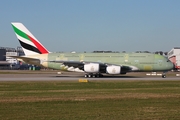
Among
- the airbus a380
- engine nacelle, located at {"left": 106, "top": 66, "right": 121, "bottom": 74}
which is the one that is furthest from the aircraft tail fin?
engine nacelle, located at {"left": 106, "top": 66, "right": 121, "bottom": 74}

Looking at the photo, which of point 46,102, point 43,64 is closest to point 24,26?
point 43,64

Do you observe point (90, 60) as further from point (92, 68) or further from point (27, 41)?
point (27, 41)

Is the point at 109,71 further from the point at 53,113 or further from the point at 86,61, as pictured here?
the point at 53,113

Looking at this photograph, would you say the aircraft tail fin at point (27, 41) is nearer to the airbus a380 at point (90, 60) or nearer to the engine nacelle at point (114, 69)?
the airbus a380 at point (90, 60)

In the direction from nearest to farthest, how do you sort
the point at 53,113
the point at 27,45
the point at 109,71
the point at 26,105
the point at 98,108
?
the point at 53,113, the point at 98,108, the point at 26,105, the point at 109,71, the point at 27,45

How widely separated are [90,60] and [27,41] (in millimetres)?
10910

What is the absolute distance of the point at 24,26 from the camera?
173 feet

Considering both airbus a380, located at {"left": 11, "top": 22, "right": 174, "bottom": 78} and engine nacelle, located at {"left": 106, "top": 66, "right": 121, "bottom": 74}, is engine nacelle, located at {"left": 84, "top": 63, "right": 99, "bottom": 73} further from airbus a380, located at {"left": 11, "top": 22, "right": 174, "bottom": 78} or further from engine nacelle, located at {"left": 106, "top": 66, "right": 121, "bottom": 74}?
engine nacelle, located at {"left": 106, "top": 66, "right": 121, "bottom": 74}

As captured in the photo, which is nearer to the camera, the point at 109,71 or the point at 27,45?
the point at 109,71

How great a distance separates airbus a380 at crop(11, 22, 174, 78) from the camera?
4894 cm

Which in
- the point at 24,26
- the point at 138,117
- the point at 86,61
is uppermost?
the point at 24,26

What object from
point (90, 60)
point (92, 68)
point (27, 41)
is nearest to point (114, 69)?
point (92, 68)

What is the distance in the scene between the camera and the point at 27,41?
171ft

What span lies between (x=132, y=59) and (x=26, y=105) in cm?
3443
